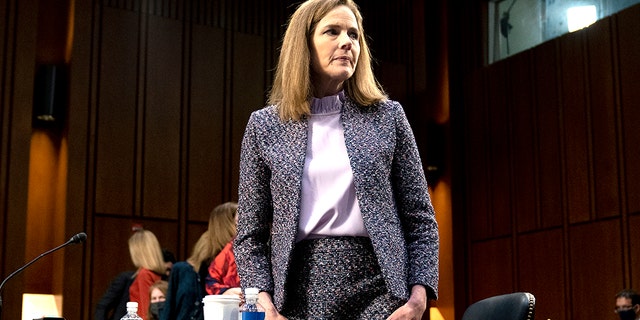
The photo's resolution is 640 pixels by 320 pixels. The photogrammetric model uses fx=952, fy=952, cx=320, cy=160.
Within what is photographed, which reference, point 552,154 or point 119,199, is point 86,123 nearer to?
point 119,199

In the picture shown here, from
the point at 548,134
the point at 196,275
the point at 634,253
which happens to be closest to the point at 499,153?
the point at 548,134

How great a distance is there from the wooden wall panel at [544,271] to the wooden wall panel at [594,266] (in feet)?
0.44

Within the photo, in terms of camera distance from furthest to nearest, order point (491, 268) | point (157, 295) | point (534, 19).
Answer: point (491, 268), point (534, 19), point (157, 295)

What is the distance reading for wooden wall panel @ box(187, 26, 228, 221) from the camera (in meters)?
10.2

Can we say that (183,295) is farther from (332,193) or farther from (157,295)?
(332,193)

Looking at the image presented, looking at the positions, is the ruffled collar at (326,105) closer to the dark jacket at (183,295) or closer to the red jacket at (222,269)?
the red jacket at (222,269)

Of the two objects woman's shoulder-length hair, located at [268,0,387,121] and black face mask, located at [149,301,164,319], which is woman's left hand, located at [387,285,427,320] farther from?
black face mask, located at [149,301,164,319]

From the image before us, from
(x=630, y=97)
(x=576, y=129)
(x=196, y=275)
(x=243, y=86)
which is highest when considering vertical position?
(x=243, y=86)

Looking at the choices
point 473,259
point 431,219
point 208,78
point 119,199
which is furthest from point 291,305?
point 473,259

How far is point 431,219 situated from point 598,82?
315 inches

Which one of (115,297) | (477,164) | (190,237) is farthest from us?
(477,164)

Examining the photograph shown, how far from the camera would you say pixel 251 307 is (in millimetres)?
1963

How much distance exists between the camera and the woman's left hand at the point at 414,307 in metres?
2.01

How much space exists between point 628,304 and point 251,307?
23.5 ft
